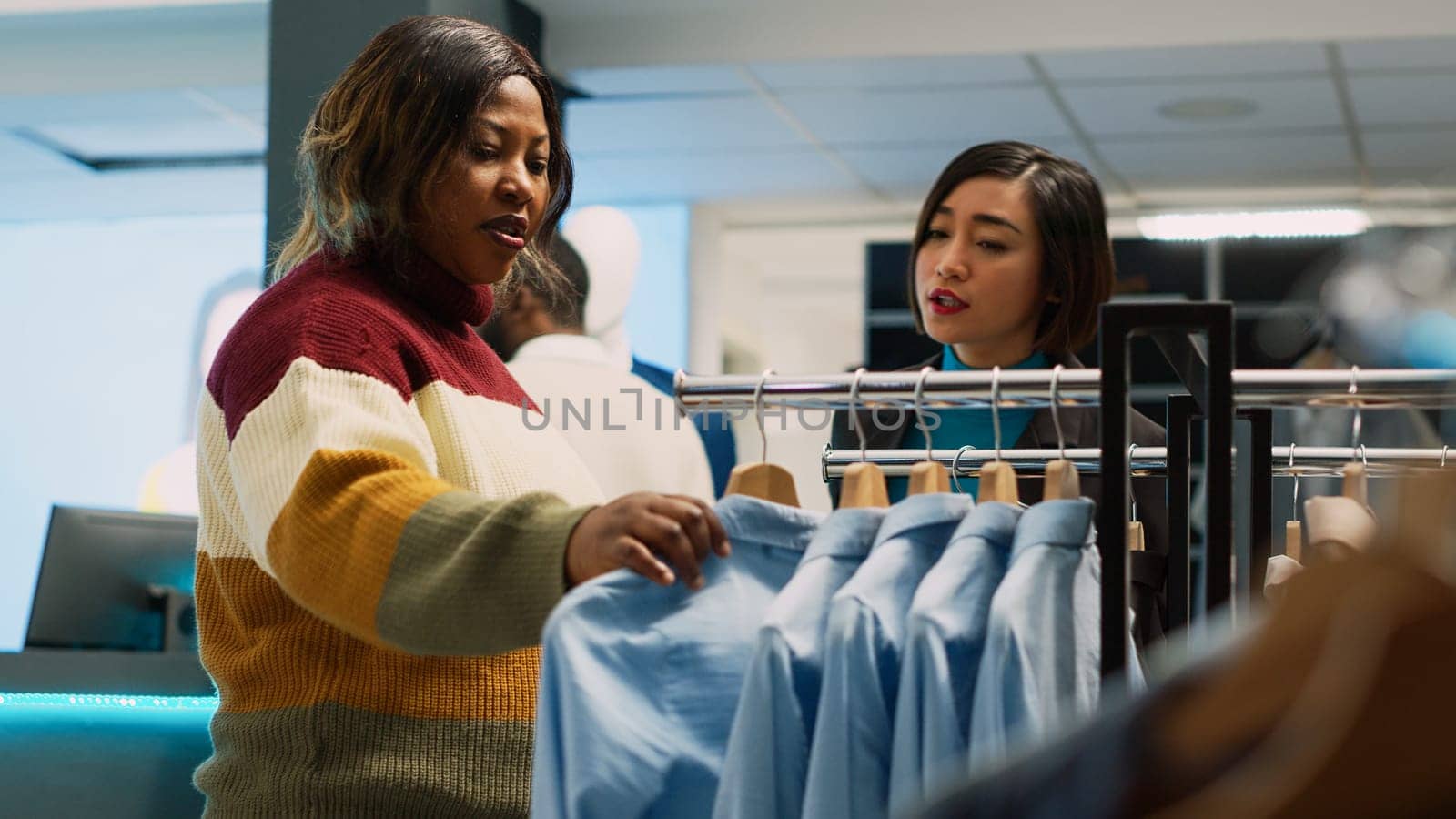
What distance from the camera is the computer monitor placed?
9.97 feet

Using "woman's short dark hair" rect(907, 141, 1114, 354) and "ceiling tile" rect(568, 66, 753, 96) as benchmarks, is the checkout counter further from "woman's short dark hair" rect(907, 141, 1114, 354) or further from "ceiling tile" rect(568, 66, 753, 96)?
"ceiling tile" rect(568, 66, 753, 96)

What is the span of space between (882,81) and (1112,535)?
4.61 m

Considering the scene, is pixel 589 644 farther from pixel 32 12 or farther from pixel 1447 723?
pixel 32 12

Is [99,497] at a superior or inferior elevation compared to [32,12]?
inferior

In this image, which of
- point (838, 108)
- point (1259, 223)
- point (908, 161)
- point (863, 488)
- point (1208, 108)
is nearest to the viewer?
point (863, 488)

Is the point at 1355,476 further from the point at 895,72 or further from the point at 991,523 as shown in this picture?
the point at 895,72

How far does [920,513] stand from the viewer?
1.06 meters

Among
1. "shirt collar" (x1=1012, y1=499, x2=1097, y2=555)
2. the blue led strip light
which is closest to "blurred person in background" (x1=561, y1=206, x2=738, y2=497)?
the blue led strip light

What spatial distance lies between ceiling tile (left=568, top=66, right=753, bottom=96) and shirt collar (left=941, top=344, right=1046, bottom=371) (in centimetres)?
330

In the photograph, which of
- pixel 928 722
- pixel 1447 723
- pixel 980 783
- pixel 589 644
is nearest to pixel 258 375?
pixel 589 644

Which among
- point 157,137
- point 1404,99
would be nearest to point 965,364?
point 1404,99

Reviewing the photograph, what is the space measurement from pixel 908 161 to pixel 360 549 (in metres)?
5.75

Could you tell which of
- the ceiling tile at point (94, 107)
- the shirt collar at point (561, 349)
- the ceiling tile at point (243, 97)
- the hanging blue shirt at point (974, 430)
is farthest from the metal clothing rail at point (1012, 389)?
the ceiling tile at point (94, 107)

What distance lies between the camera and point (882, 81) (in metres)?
5.45
